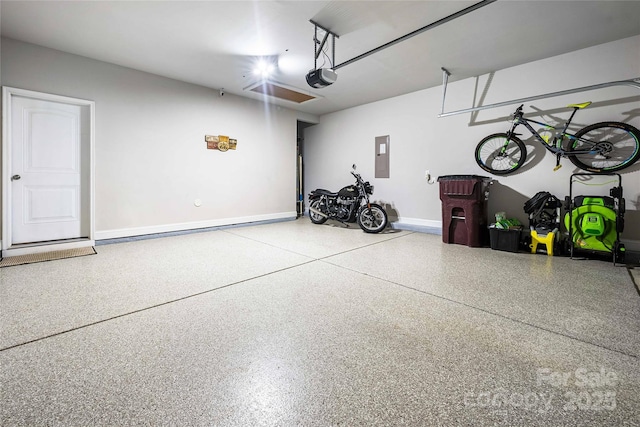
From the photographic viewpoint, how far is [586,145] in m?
3.64

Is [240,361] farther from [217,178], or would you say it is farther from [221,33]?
[217,178]

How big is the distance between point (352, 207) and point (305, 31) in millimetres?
3346

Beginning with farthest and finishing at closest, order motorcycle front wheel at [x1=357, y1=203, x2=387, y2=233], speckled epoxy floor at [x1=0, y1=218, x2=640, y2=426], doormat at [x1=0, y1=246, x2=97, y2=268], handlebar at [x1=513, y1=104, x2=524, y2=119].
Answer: motorcycle front wheel at [x1=357, y1=203, x2=387, y2=233] < handlebar at [x1=513, y1=104, x2=524, y2=119] < doormat at [x1=0, y1=246, x2=97, y2=268] < speckled epoxy floor at [x1=0, y1=218, x2=640, y2=426]

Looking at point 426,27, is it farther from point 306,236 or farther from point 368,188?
point 306,236

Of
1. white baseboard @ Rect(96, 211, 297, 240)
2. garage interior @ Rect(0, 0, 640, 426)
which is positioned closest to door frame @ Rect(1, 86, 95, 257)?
garage interior @ Rect(0, 0, 640, 426)

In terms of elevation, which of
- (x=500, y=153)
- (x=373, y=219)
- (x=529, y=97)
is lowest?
(x=373, y=219)

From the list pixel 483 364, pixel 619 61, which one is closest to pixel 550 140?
pixel 619 61

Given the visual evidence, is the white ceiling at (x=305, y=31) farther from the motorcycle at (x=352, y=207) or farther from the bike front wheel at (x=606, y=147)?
the motorcycle at (x=352, y=207)

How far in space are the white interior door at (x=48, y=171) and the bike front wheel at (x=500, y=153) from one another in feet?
20.1

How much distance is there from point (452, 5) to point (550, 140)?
2525 millimetres

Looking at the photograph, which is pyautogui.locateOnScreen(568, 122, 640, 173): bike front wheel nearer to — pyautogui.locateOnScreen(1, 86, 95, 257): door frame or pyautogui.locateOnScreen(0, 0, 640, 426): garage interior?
pyautogui.locateOnScreen(0, 0, 640, 426): garage interior

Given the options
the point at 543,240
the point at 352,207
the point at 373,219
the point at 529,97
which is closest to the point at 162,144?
the point at 352,207

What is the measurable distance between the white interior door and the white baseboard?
275 millimetres

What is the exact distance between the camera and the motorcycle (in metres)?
5.34
